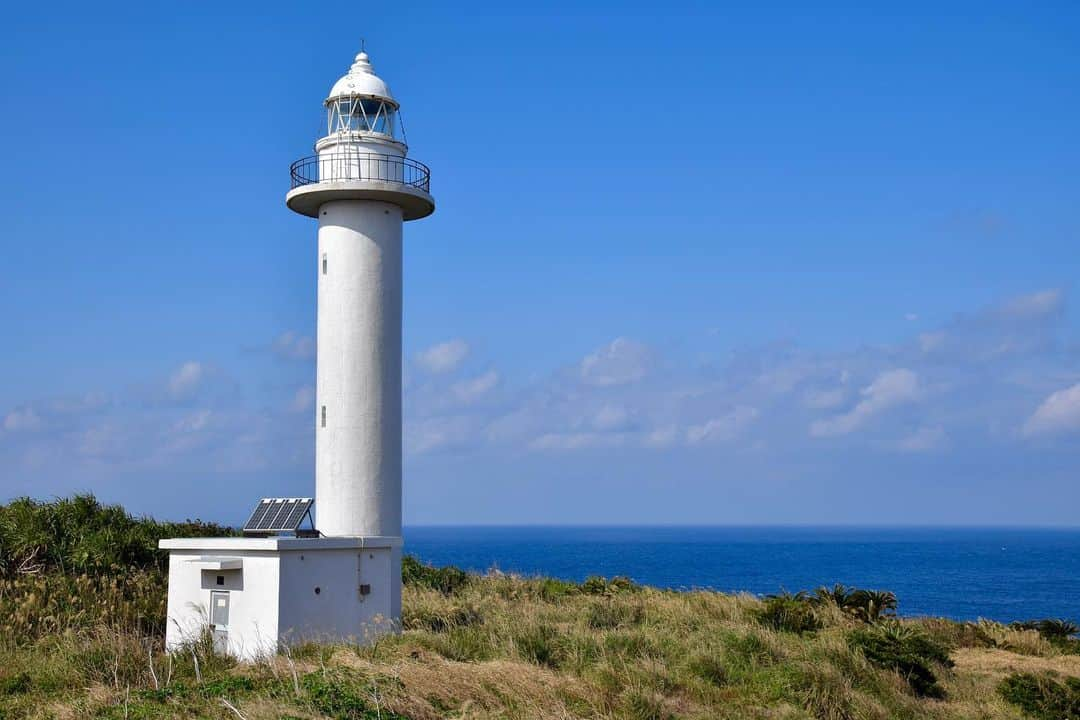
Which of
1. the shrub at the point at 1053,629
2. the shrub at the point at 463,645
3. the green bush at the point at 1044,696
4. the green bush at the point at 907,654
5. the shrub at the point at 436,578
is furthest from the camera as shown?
the shrub at the point at 436,578

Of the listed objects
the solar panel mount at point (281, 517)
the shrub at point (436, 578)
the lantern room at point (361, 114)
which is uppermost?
the lantern room at point (361, 114)

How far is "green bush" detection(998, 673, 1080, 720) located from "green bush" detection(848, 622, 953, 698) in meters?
0.90

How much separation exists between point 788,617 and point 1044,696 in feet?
17.2

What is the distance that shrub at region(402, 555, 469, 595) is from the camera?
78.1 ft

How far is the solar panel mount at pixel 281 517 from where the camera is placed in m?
16.7

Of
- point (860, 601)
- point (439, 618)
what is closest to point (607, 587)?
point (860, 601)

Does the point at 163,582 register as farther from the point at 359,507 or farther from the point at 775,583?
the point at 775,583

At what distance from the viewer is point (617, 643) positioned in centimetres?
1485

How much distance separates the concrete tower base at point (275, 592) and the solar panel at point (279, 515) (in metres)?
1.04

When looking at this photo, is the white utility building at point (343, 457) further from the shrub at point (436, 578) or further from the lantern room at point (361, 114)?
the shrub at point (436, 578)

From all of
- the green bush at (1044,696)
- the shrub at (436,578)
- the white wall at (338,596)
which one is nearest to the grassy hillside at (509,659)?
the green bush at (1044,696)

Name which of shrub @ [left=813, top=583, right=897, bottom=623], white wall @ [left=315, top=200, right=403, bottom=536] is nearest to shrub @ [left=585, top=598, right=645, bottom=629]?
shrub @ [left=813, top=583, right=897, bottom=623]

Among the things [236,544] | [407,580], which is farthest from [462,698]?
[407,580]

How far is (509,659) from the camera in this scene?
13.3 m
